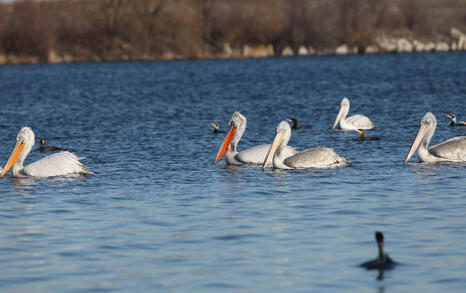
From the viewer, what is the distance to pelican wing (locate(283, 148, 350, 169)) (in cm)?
1391

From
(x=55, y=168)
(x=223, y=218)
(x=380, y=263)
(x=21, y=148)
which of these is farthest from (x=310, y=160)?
(x=380, y=263)

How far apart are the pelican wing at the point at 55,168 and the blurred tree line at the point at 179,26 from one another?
73.4m

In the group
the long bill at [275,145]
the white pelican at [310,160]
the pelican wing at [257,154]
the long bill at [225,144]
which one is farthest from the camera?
the long bill at [225,144]

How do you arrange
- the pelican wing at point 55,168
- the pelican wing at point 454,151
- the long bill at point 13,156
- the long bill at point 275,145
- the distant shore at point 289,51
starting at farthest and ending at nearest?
the distant shore at point 289,51, the long bill at point 13,156, the long bill at point 275,145, the pelican wing at point 454,151, the pelican wing at point 55,168

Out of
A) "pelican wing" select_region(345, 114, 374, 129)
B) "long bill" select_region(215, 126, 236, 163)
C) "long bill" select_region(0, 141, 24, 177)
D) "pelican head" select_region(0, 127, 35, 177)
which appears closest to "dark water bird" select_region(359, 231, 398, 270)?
"long bill" select_region(215, 126, 236, 163)

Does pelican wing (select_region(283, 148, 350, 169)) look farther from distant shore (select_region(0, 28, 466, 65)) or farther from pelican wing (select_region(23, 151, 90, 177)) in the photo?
distant shore (select_region(0, 28, 466, 65))

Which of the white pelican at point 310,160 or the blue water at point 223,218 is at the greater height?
the white pelican at point 310,160

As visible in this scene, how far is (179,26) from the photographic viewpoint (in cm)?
8919

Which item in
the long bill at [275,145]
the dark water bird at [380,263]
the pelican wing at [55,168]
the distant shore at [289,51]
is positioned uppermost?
the distant shore at [289,51]

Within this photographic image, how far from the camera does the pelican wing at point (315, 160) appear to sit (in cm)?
1391

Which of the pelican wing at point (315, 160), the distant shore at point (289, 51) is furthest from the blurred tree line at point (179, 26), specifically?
the pelican wing at point (315, 160)

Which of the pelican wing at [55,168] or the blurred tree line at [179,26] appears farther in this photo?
the blurred tree line at [179,26]

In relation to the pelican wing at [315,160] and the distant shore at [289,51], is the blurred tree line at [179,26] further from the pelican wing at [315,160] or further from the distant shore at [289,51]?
the pelican wing at [315,160]

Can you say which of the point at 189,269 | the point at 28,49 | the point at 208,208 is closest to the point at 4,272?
the point at 189,269
